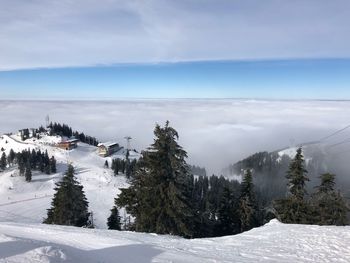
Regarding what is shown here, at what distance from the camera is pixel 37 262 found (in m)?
10.4

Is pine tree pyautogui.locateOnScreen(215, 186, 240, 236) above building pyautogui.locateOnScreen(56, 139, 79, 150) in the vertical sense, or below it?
below

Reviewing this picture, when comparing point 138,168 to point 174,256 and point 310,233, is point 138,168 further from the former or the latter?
point 174,256

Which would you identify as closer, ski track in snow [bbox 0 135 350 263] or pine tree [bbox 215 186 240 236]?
ski track in snow [bbox 0 135 350 263]

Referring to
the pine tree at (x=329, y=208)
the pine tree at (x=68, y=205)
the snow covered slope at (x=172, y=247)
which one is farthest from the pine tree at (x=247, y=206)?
the snow covered slope at (x=172, y=247)

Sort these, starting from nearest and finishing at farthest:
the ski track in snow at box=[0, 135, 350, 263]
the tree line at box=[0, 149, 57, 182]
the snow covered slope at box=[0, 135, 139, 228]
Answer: the ski track in snow at box=[0, 135, 350, 263]
the snow covered slope at box=[0, 135, 139, 228]
the tree line at box=[0, 149, 57, 182]

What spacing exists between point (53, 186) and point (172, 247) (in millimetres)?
114799

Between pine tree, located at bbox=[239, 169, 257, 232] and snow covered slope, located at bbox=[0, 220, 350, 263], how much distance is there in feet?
57.8

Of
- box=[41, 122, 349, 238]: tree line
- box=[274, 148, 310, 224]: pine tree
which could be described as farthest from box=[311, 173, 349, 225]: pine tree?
box=[274, 148, 310, 224]: pine tree

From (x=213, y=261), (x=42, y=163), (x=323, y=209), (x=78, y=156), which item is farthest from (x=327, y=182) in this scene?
(x=78, y=156)

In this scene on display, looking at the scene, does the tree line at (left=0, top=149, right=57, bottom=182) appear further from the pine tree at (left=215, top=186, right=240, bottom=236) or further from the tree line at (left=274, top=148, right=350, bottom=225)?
the tree line at (left=274, top=148, right=350, bottom=225)

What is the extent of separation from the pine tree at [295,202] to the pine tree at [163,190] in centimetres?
957

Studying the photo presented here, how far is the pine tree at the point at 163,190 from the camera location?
27.1 metres

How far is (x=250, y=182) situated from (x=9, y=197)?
9154 centimetres

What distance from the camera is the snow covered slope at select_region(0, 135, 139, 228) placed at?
88.7 meters
